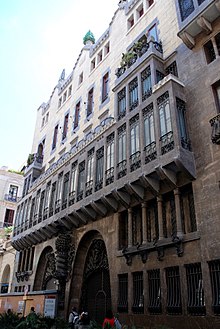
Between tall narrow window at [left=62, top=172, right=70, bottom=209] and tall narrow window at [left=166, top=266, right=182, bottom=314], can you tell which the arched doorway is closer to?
tall narrow window at [left=62, top=172, right=70, bottom=209]

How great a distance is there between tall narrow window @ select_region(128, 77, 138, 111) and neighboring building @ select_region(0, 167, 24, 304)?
72.7ft

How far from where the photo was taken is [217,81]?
41.8 feet

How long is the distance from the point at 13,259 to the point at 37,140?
43.2 ft

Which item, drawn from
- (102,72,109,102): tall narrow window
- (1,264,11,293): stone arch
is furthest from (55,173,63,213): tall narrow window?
(1,264,11,293): stone arch

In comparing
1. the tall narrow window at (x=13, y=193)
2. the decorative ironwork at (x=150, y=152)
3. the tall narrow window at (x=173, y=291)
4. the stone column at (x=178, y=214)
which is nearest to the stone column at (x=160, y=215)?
the stone column at (x=178, y=214)

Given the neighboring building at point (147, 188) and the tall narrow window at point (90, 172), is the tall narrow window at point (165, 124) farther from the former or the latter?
the tall narrow window at point (90, 172)

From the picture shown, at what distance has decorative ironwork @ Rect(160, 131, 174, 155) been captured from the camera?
41.6 feet

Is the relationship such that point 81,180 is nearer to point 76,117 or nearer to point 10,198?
point 76,117

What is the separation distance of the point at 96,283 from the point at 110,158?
23.6ft

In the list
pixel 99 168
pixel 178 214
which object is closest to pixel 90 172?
pixel 99 168

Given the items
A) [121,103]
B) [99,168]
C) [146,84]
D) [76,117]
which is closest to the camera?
[146,84]

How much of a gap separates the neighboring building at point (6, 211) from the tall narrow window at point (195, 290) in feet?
83.8

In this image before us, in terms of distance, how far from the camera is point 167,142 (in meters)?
13.0

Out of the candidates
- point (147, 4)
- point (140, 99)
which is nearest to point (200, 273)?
point (140, 99)
